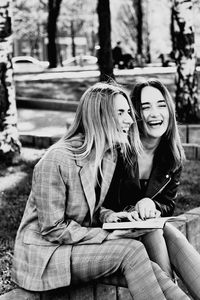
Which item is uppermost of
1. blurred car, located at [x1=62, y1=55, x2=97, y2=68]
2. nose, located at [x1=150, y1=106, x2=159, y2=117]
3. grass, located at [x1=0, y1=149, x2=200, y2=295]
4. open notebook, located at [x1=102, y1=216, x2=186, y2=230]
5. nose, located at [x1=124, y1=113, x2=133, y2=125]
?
nose, located at [x1=124, y1=113, x2=133, y2=125]

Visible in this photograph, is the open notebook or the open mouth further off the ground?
the open mouth

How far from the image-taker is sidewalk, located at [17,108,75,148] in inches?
355

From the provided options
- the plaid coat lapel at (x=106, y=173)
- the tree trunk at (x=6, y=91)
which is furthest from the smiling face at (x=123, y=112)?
the tree trunk at (x=6, y=91)

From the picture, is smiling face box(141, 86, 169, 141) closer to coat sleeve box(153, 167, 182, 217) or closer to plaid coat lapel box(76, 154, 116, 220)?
coat sleeve box(153, 167, 182, 217)

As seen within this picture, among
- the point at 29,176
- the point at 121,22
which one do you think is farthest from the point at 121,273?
the point at 121,22

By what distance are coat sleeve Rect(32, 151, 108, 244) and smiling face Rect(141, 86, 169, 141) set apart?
3.06 feet

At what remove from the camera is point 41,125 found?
461 inches

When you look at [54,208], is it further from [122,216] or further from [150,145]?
[150,145]

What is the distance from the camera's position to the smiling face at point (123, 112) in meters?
3.70

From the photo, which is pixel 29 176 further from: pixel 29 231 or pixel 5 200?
pixel 29 231

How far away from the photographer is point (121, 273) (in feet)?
11.1

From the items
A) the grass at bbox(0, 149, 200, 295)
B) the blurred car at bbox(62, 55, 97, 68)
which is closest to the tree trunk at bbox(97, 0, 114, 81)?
the grass at bbox(0, 149, 200, 295)

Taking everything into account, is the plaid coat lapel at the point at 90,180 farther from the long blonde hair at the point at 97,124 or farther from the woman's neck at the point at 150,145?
the woman's neck at the point at 150,145

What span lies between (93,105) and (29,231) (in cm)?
79
